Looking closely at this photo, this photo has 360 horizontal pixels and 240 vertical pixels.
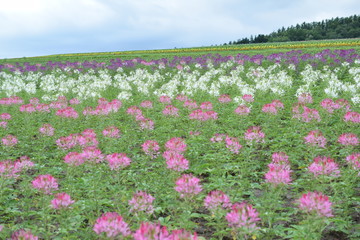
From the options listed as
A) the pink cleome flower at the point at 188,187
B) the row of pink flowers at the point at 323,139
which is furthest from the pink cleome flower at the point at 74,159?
the row of pink flowers at the point at 323,139

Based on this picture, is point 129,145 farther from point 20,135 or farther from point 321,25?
point 321,25

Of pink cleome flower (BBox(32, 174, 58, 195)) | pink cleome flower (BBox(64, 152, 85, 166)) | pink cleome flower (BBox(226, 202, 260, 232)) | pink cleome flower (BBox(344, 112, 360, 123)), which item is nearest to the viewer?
pink cleome flower (BBox(226, 202, 260, 232))

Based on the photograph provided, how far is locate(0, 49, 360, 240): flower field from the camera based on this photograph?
342 centimetres

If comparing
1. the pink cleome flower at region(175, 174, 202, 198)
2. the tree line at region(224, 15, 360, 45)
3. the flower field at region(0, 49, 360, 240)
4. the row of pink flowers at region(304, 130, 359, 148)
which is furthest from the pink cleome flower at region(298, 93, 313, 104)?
the tree line at region(224, 15, 360, 45)

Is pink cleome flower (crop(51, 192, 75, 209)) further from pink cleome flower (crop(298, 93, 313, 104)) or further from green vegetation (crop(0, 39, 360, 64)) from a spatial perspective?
green vegetation (crop(0, 39, 360, 64))

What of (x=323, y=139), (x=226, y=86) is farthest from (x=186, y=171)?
(x=226, y=86)

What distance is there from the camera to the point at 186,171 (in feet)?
20.3

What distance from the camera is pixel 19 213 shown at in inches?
184

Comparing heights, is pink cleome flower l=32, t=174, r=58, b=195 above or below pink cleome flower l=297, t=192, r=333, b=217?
above

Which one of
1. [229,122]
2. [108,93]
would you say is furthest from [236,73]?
[229,122]

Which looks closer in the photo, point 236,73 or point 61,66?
point 236,73

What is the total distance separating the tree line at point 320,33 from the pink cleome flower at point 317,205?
47.9 m

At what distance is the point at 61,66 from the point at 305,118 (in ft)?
63.9

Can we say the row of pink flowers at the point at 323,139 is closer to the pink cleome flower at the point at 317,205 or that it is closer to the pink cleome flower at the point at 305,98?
the pink cleome flower at the point at 317,205
